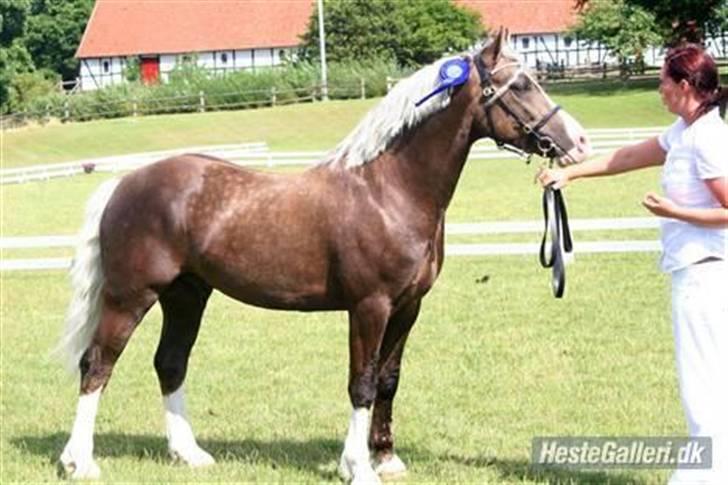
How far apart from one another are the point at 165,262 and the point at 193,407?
205cm

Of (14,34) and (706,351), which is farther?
(14,34)

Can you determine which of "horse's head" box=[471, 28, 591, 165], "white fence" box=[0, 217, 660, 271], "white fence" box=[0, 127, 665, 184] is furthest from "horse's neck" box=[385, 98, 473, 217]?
"white fence" box=[0, 127, 665, 184]

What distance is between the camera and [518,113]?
17.7ft

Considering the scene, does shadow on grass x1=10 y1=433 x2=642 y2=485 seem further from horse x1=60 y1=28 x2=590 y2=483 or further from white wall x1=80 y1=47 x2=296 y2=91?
white wall x1=80 y1=47 x2=296 y2=91

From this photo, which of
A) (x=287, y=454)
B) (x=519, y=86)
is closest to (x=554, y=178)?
(x=519, y=86)

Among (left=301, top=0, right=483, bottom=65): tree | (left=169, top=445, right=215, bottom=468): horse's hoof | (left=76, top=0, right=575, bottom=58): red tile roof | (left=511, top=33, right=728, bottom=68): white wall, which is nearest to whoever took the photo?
(left=169, top=445, right=215, bottom=468): horse's hoof

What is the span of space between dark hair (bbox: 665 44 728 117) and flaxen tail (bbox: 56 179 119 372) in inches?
130

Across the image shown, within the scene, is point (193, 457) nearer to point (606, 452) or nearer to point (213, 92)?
point (606, 452)

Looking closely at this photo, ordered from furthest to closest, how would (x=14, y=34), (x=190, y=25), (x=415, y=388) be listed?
(x=190, y=25) → (x=14, y=34) → (x=415, y=388)

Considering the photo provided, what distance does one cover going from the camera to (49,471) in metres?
6.12

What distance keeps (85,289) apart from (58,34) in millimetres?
85290

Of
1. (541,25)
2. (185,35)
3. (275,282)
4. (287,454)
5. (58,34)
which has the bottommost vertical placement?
(287,454)

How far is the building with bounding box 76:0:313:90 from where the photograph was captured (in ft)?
248

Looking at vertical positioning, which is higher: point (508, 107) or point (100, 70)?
point (508, 107)
